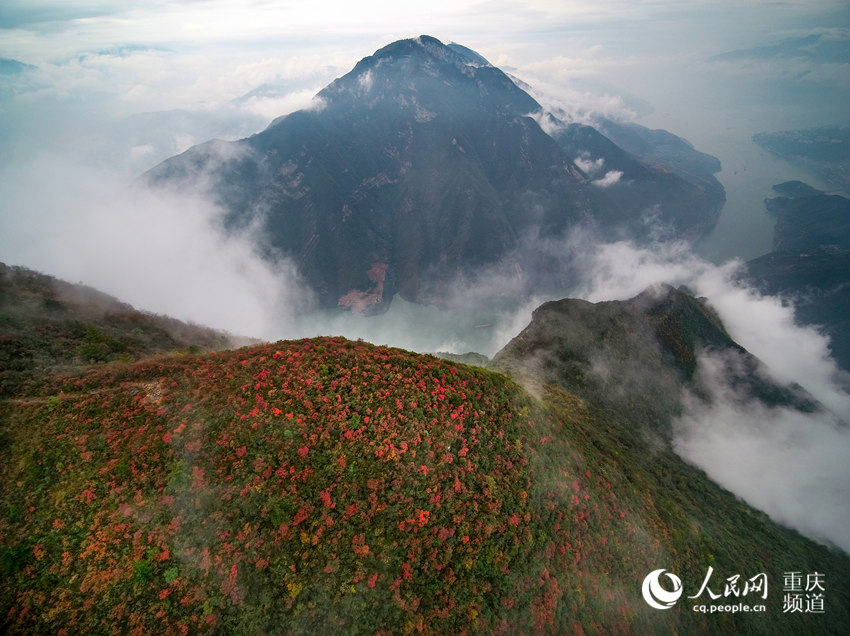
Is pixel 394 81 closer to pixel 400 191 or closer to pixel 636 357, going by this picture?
pixel 400 191

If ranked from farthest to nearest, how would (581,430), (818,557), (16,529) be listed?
(818,557), (581,430), (16,529)

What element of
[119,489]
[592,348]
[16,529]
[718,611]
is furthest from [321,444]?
[592,348]

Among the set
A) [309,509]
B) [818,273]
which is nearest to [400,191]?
[818,273]

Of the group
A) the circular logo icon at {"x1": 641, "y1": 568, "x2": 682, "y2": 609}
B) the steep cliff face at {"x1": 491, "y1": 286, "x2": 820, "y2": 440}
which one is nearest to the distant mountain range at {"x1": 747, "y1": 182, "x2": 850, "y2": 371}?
the steep cliff face at {"x1": 491, "y1": 286, "x2": 820, "y2": 440}

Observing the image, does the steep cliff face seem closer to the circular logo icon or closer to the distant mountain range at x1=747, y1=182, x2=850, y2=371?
the circular logo icon

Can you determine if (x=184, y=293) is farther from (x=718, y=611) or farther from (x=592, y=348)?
(x=718, y=611)

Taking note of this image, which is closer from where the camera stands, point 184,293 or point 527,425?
point 527,425
